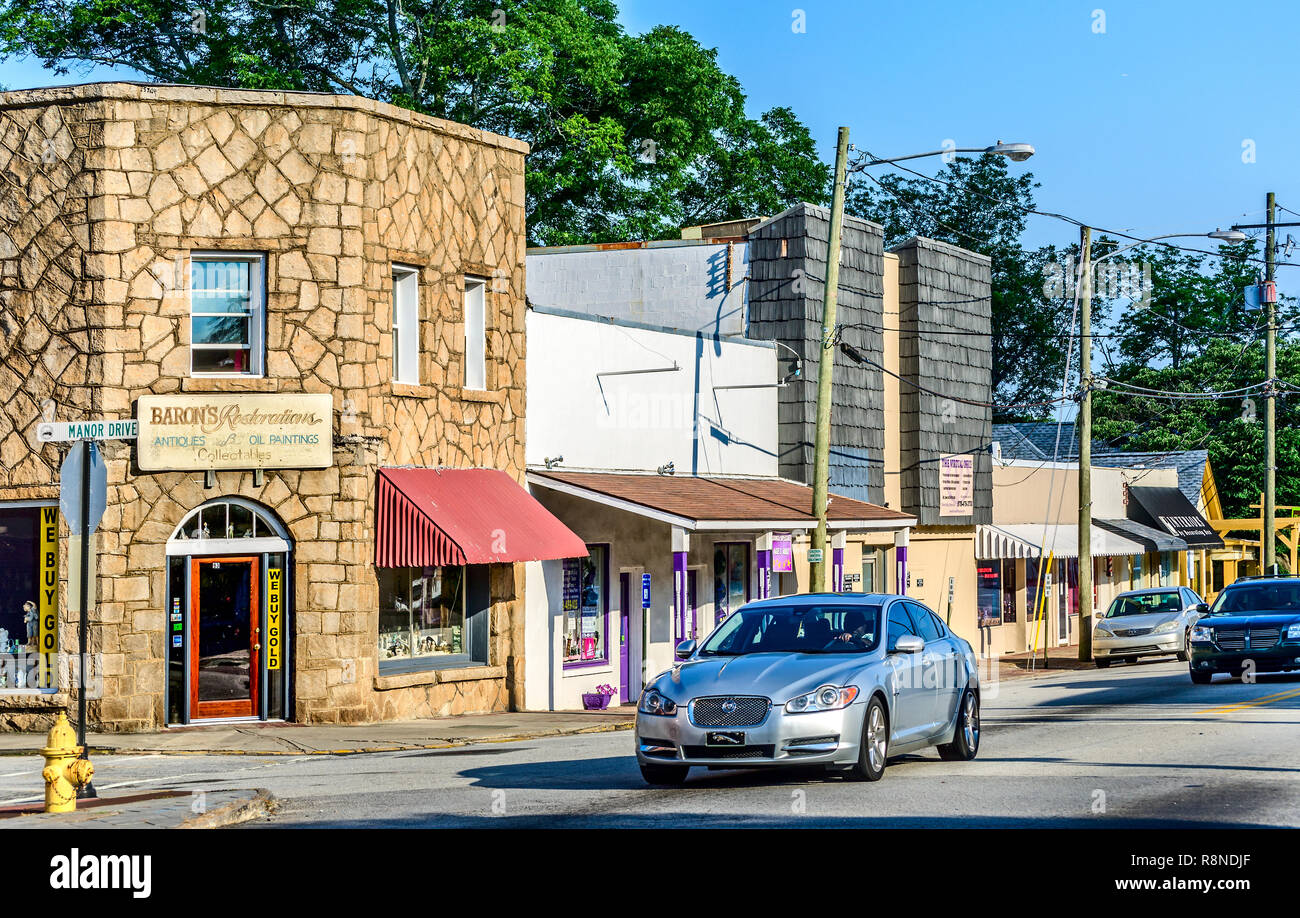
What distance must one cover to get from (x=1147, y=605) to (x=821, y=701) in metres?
26.0

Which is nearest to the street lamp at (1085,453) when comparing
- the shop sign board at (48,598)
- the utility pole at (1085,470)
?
the utility pole at (1085,470)

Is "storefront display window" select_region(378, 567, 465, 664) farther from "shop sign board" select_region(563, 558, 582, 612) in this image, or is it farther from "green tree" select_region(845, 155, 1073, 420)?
"green tree" select_region(845, 155, 1073, 420)

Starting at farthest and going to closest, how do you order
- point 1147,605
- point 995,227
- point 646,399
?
point 995,227 → point 1147,605 → point 646,399

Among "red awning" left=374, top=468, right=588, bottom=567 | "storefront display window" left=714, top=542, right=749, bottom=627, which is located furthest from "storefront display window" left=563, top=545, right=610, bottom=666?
"storefront display window" left=714, top=542, right=749, bottom=627

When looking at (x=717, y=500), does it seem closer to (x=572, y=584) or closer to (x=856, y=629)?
(x=572, y=584)

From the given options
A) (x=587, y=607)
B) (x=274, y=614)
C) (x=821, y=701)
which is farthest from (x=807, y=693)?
(x=587, y=607)

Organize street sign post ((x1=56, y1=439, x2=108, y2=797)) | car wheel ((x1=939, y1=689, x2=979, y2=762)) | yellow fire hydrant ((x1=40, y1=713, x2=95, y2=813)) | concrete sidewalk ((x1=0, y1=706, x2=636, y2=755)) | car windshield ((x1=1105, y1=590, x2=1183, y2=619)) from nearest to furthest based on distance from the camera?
yellow fire hydrant ((x1=40, y1=713, x2=95, y2=813)) → street sign post ((x1=56, y1=439, x2=108, y2=797)) → car wheel ((x1=939, y1=689, x2=979, y2=762)) → concrete sidewalk ((x1=0, y1=706, x2=636, y2=755)) → car windshield ((x1=1105, y1=590, x2=1183, y2=619))

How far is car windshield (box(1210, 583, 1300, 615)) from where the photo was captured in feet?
85.8

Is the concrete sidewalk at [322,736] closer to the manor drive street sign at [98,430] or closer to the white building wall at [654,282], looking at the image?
the manor drive street sign at [98,430]

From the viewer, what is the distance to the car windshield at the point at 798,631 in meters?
14.1

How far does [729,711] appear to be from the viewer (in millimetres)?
12945

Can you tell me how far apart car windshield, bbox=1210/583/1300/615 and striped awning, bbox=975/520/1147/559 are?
9.75 metres
